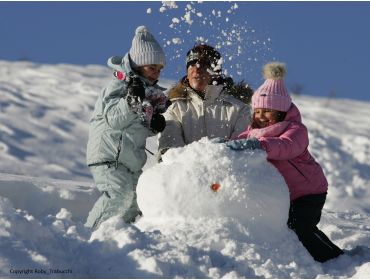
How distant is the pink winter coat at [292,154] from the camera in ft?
17.0

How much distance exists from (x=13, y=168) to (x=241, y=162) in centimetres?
1352

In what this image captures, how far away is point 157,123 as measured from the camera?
557 cm

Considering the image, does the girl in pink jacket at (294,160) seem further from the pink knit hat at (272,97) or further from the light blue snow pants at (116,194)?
the light blue snow pants at (116,194)

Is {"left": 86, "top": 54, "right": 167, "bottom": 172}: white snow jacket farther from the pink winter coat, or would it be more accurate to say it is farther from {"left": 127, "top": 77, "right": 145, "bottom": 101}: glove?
the pink winter coat

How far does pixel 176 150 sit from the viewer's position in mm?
4953

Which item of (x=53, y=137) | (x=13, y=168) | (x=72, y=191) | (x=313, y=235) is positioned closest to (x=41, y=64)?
(x=53, y=137)

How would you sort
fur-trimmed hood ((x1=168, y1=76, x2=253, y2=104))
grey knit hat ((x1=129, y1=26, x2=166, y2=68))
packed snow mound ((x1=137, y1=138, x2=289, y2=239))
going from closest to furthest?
packed snow mound ((x1=137, y1=138, x2=289, y2=239)) → grey knit hat ((x1=129, y1=26, x2=166, y2=68)) → fur-trimmed hood ((x1=168, y1=76, x2=253, y2=104))

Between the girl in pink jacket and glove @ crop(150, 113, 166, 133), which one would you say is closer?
the girl in pink jacket

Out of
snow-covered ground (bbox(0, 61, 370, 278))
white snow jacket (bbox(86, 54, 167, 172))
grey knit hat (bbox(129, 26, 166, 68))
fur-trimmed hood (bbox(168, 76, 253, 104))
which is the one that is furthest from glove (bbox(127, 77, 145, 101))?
fur-trimmed hood (bbox(168, 76, 253, 104))

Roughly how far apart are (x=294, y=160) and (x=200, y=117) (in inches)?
37.2

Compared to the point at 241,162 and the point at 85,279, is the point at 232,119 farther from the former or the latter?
the point at 85,279

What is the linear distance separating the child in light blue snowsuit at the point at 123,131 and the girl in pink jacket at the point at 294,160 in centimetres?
69

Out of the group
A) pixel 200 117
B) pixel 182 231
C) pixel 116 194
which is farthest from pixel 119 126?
pixel 182 231

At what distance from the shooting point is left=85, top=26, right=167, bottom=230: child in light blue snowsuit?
18.2 feet
